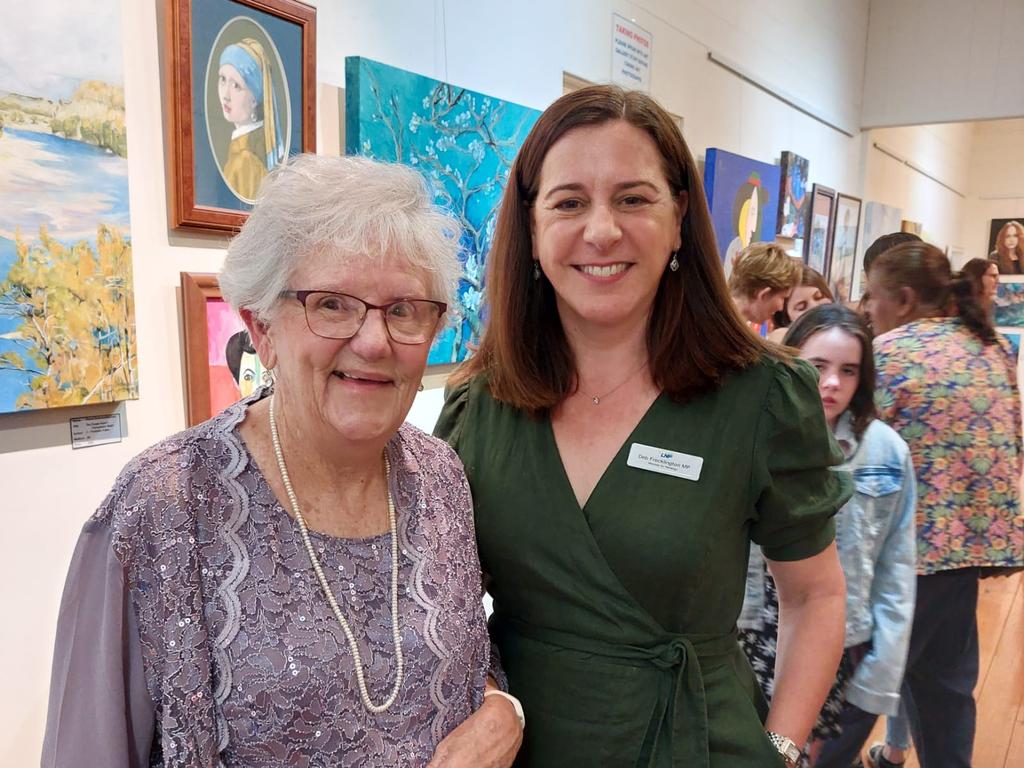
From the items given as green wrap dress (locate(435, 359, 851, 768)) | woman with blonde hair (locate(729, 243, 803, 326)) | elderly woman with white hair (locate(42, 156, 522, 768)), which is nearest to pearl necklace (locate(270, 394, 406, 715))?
elderly woman with white hair (locate(42, 156, 522, 768))

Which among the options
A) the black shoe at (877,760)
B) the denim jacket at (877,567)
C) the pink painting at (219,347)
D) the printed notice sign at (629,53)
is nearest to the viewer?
the pink painting at (219,347)

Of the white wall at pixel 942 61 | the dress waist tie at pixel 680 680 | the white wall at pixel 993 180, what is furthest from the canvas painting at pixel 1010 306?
the dress waist tie at pixel 680 680

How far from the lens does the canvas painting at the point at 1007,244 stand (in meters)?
7.89

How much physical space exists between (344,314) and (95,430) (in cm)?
94

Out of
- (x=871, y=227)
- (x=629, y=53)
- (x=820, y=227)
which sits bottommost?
(x=820, y=227)

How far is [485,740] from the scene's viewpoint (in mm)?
1128

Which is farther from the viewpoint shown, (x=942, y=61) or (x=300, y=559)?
(x=942, y=61)

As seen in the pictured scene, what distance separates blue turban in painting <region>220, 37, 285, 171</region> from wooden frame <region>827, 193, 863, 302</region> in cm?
493

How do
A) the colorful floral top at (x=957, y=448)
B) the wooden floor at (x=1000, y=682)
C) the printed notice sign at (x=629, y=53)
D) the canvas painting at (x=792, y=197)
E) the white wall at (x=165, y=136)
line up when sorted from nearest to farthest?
1. the white wall at (x=165, y=136)
2. the colorful floral top at (x=957, y=448)
3. the wooden floor at (x=1000, y=682)
4. the printed notice sign at (x=629, y=53)
5. the canvas painting at (x=792, y=197)

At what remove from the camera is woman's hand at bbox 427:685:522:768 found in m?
1.08

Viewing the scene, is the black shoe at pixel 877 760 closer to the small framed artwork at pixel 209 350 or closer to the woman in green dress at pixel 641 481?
the woman in green dress at pixel 641 481

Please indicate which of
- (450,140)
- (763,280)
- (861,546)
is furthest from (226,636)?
(763,280)

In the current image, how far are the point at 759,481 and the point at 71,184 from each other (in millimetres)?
1403

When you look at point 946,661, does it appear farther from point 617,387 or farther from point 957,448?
point 617,387
